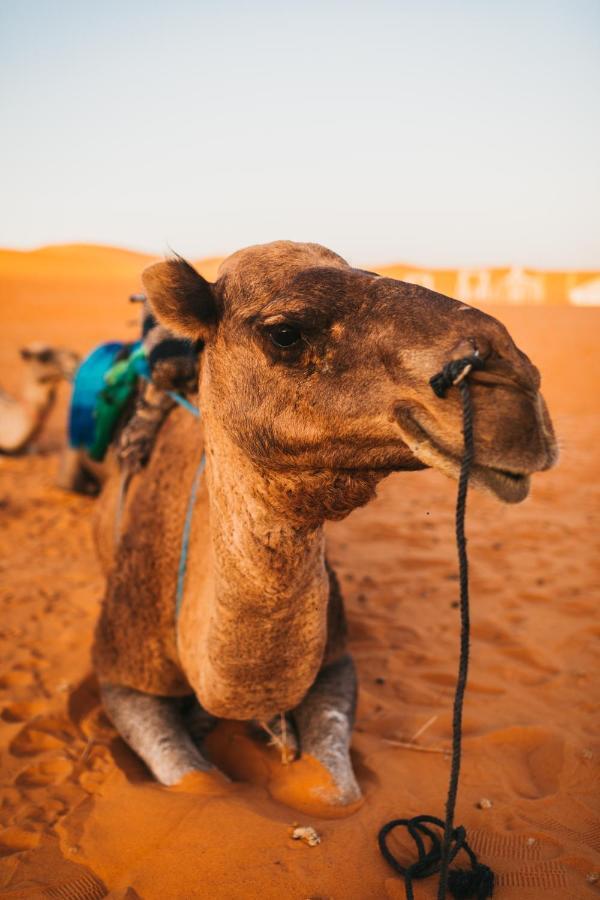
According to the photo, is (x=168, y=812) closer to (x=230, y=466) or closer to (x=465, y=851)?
(x=465, y=851)

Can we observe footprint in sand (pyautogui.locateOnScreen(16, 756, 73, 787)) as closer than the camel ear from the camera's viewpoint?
No

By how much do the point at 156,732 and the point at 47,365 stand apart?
597 cm

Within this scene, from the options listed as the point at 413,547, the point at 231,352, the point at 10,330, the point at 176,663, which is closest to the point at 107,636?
the point at 176,663

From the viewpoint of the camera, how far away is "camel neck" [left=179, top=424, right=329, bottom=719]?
2.12 meters

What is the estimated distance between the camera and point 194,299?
7.02 feet

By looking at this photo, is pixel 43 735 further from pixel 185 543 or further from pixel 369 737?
pixel 369 737

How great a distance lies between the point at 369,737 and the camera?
127 inches

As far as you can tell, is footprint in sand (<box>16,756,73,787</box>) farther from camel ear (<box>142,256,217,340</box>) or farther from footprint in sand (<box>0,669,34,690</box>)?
camel ear (<box>142,256,217,340</box>)

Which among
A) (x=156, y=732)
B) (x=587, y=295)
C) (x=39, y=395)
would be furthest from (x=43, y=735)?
(x=587, y=295)

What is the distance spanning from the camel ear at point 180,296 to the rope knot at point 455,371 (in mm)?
953

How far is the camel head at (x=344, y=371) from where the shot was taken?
4.77 ft

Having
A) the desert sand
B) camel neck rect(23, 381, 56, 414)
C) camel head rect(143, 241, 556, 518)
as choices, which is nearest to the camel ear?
camel head rect(143, 241, 556, 518)

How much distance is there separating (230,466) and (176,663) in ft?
4.04

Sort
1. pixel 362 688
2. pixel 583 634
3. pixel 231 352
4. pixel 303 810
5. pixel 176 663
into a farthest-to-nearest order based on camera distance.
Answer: pixel 583 634 → pixel 362 688 → pixel 176 663 → pixel 303 810 → pixel 231 352
